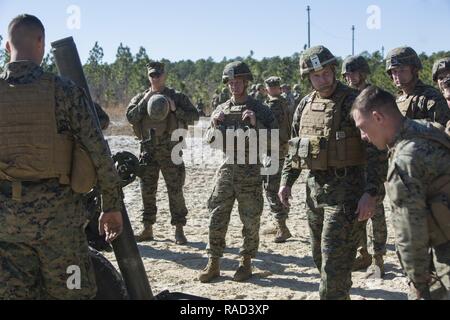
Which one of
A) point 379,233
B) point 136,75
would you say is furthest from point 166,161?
point 136,75

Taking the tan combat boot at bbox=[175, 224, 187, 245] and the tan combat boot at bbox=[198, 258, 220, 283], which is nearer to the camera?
the tan combat boot at bbox=[198, 258, 220, 283]

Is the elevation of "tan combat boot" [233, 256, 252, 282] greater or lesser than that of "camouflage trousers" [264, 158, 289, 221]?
lesser

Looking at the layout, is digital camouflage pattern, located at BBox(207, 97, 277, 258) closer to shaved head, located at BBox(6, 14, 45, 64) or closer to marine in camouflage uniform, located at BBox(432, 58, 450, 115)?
marine in camouflage uniform, located at BBox(432, 58, 450, 115)

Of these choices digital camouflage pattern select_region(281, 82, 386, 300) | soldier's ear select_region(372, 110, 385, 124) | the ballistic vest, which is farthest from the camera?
the ballistic vest

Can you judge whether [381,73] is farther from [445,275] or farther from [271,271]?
[445,275]

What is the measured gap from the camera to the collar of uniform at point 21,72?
332 centimetres

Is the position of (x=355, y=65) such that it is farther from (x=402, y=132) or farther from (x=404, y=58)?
(x=402, y=132)

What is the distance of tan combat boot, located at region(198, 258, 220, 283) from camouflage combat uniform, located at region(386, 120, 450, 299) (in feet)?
10.8

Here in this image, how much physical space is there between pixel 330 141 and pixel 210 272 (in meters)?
2.38

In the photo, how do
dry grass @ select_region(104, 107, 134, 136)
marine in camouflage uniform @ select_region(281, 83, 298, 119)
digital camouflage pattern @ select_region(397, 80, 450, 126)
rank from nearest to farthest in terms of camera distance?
1. digital camouflage pattern @ select_region(397, 80, 450, 126)
2. marine in camouflage uniform @ select_region(281, 83, 298, 119)
3. dry grass @ select_region(104, 107, 134, 136)

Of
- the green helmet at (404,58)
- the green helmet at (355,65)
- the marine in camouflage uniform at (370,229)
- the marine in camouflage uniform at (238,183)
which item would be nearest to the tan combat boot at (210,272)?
the marine in camouflage uniform at (238,183)

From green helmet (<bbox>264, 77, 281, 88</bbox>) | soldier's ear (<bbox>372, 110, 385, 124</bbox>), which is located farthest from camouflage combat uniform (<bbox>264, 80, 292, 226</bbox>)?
soldier's ear (<bbox>372, 110, 385, 124</bbox>)

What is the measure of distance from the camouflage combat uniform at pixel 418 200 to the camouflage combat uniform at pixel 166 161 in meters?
4.88

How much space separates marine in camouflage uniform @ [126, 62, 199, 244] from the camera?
7.55 m
